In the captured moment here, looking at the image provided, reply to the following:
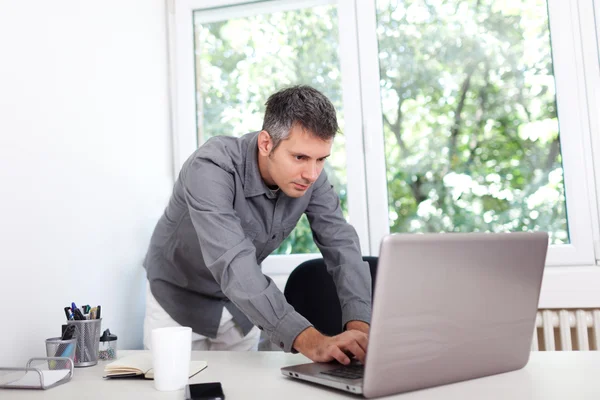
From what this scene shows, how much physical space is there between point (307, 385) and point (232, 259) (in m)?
0.38

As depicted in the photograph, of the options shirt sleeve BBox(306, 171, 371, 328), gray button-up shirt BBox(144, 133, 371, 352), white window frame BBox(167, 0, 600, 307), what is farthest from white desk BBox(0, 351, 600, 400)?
white window frame BBox(167, 0, 600, 307)

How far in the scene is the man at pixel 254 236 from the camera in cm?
124

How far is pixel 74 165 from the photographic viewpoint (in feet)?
5.53

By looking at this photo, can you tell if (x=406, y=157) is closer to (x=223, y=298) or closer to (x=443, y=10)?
(x=443, y=10)

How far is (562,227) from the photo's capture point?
2154 mm

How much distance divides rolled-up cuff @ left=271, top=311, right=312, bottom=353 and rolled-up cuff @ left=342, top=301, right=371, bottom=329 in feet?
0.85

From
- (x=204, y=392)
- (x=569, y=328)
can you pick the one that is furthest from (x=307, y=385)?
(x=569, y=328)

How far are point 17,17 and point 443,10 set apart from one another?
164cm

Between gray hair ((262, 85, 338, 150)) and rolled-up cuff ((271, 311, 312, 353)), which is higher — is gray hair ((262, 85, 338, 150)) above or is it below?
above

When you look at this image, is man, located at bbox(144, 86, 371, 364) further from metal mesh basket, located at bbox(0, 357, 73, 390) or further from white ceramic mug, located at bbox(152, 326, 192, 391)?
metal mesh basket, located at bbox(0, 357, 73, 390)

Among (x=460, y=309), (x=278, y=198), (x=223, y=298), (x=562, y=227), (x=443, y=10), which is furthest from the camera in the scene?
(x=443, y=10)

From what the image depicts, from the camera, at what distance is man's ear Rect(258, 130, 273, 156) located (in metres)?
1.50

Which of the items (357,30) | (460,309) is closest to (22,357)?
(460,309)

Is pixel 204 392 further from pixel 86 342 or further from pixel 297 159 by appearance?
pixel 297 159
